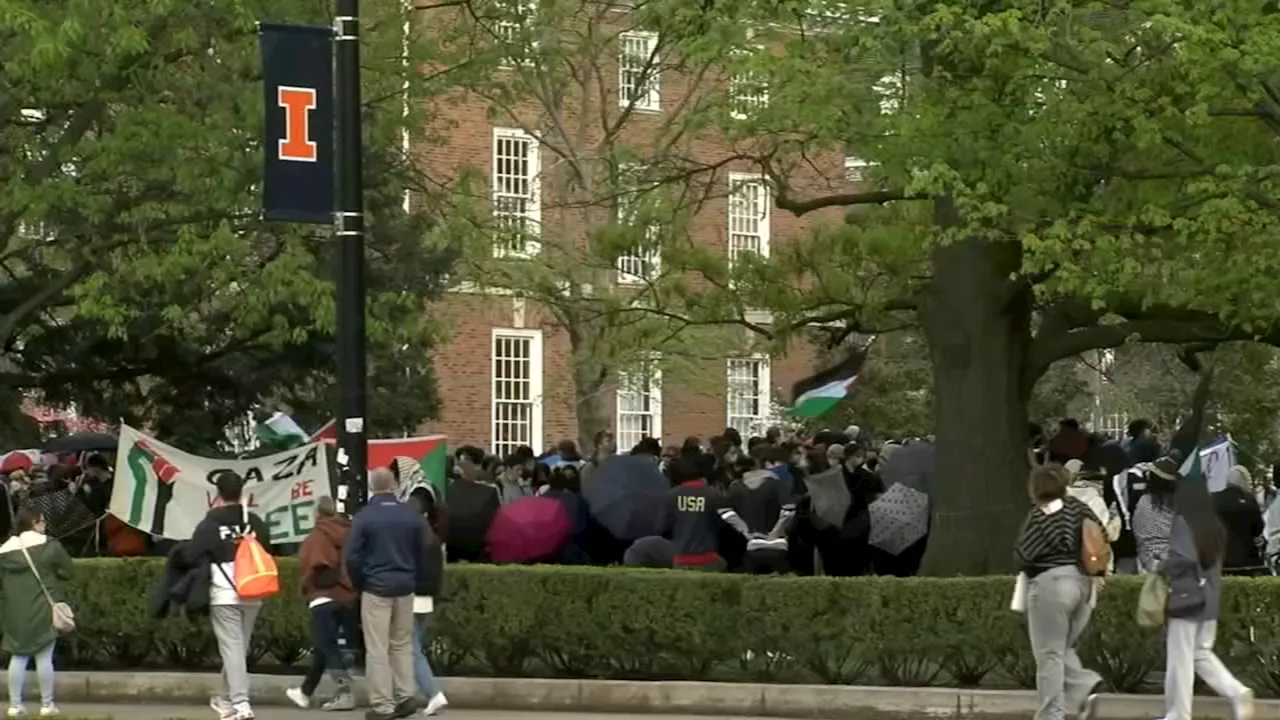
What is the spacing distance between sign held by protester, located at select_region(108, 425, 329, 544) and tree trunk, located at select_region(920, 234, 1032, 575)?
532cm

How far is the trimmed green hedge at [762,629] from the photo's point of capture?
16516 millimetres

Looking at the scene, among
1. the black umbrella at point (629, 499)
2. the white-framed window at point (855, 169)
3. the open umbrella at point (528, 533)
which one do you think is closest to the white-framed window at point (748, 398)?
the white-framed window at point (855, 169)

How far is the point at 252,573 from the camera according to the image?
15.9m

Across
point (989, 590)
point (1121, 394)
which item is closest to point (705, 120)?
point (989, 590)

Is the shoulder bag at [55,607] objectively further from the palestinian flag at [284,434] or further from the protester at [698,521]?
the palestinian flag at [284,434]

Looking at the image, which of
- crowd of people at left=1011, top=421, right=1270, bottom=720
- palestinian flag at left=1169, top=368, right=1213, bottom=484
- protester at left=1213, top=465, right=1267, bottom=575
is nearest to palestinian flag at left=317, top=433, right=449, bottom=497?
palestinian flag at left=1169, top=368, right=1213, bottom=484

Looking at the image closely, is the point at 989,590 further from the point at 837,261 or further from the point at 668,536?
the point at 837,261

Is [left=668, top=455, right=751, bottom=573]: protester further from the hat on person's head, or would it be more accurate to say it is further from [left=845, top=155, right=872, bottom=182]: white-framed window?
the hat on person's head

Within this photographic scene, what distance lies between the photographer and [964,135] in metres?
17.6

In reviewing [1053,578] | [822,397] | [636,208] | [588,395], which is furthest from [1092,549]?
[588,395]

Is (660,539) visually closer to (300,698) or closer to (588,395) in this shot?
(300,698)

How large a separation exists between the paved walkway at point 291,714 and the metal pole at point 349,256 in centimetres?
179

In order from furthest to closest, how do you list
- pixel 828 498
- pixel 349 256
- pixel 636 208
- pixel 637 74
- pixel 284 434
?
1. pixel 637 74
2. pixel 284 434
3. pixel 636 208
4. pixel 828 498
5. pixel 349 256

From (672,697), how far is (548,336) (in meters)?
26.7
